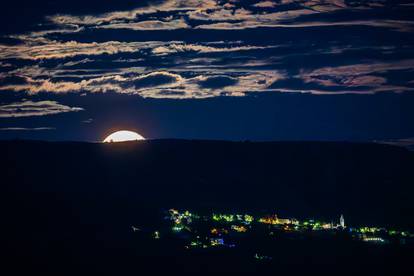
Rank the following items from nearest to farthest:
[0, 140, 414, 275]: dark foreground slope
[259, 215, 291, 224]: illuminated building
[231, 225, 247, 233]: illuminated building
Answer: [0, 140, 414, 275]: dark foreground slope
[231, 225, 247, 233]: illuminated building
[259, 215, 291, 224]: illuminated building

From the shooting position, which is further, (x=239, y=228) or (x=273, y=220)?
(x=273, y=220)

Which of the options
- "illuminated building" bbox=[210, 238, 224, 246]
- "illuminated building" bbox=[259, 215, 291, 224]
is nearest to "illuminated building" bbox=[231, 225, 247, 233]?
"illuminated building" bbox=[210, 238, 224, 246]

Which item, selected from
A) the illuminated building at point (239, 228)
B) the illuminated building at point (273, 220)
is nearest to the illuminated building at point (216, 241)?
the illuminated building at point (239, 228)

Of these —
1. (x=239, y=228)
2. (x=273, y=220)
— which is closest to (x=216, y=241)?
(x=239, y=228)

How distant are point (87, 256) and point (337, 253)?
40.3 m

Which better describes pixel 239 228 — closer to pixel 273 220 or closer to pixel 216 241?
pixel 216 241

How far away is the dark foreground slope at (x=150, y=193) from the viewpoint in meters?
102

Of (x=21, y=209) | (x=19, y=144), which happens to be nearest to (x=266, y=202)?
(x=19, y=144)

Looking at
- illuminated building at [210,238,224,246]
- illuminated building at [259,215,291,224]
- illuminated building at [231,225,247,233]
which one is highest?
illuminated building at [259,215,291,224]

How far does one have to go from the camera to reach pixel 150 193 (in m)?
151

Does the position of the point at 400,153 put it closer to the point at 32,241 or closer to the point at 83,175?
the point at 83,175

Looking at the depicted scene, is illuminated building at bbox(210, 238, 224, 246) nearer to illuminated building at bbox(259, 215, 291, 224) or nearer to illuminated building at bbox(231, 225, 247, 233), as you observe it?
illuminated building at bbox(231, 225, 247, 233)

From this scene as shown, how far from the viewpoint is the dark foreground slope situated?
102 meters

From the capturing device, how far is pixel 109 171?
15650 cm
